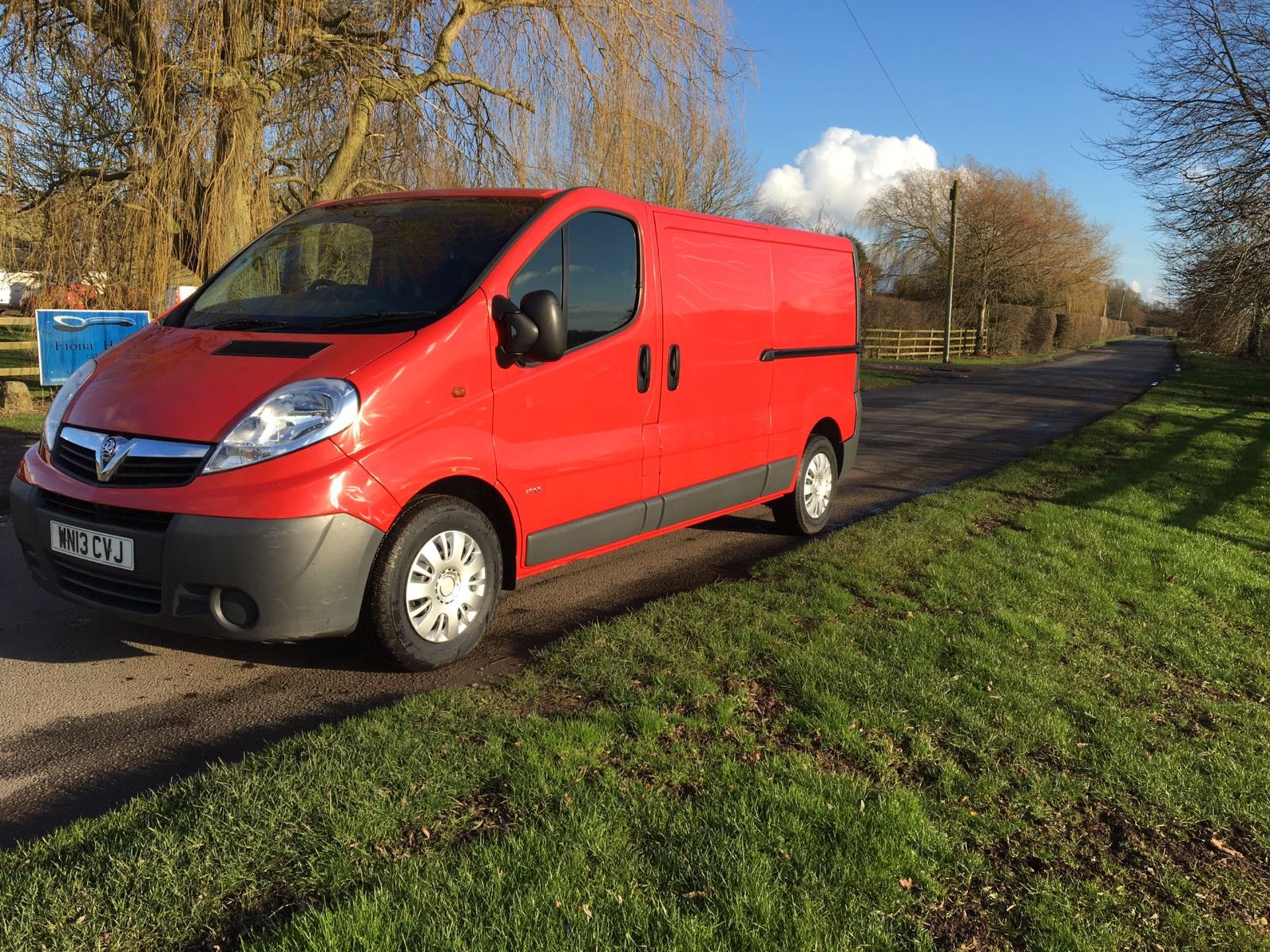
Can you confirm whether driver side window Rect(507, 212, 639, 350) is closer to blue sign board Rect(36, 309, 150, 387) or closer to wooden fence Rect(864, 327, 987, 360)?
blue sign board Rect(36, 309, 150, 387)

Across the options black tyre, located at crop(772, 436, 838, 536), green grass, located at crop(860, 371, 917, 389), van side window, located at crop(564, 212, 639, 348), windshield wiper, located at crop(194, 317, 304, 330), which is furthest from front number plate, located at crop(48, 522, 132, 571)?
green grass, located at crop(860, 371, 917, 389)

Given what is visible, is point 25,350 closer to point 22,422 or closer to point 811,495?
A: point 22,422

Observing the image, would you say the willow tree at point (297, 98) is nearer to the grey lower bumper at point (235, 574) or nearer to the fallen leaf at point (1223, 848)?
the grey lower bumper at point (235, 574)

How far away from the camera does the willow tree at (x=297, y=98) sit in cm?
902

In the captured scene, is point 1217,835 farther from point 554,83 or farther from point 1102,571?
point 554,83

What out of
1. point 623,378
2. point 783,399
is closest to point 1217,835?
point 623,378

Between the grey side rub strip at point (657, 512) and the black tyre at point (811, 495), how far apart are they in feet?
0.68

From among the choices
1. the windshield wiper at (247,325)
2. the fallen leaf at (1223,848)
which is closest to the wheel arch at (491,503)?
the windshield wiper at (247,325)

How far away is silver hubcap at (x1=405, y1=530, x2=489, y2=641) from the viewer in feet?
12.9

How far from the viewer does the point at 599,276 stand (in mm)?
4738

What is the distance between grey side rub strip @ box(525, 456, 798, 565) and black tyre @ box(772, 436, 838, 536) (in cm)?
21

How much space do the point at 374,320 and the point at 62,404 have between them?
1.49 m

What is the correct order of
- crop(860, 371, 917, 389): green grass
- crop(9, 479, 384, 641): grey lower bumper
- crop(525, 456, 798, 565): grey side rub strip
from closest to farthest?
crop(9, 479, 384, 641): grey lower bumper, crop(525, 456, 798, 565): grey side rub strip, crop(860, 371, 917, 389): green grass

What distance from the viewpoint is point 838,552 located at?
618cm
